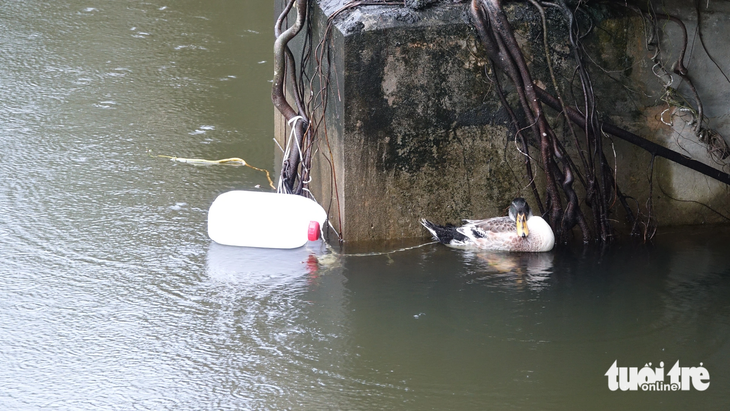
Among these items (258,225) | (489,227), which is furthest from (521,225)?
(258,225)

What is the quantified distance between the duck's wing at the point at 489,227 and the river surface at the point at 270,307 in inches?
5.8

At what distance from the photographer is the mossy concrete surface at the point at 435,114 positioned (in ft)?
16.5

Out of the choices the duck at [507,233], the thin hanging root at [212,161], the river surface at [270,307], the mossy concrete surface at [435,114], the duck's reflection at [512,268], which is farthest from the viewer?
the thin hanging root at [212,161]

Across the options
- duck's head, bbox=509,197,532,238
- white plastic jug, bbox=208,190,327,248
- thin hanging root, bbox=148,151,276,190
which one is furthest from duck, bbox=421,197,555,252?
thin hanging root, bbox=148,151,276,190

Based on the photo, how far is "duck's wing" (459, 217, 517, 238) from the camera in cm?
518

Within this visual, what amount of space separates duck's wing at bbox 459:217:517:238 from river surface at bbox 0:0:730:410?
0.48 feet

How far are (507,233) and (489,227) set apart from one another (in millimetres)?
127

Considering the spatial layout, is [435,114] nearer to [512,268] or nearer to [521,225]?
[521,225]

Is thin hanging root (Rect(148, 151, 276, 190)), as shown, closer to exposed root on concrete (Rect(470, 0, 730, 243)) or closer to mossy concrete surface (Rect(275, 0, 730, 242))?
mossy concrete surface (Rect(275, 0, 730, 242))

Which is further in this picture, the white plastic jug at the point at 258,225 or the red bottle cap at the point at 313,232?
the white plastic jug at the point at 258,225

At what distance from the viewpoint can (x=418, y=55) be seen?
199 inches

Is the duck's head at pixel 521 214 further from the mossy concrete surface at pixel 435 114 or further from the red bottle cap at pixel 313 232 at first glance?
the red bottle cap at pixel 313 232

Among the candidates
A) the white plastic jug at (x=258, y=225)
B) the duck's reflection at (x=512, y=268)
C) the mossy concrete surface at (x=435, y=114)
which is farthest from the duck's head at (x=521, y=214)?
the white plastic jug at (x=258, y=225)

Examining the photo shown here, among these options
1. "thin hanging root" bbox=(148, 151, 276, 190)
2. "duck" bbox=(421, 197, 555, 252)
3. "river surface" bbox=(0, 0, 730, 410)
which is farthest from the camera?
"thin hanging root" bbox=(148, 151, 276, 190)
